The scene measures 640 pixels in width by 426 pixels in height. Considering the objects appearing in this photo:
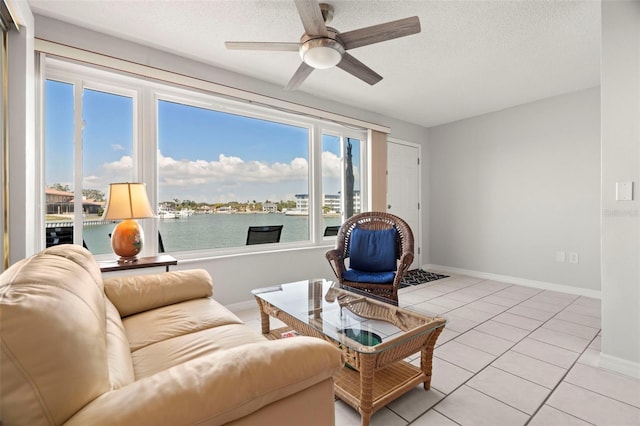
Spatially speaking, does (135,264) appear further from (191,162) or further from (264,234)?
(264,234)

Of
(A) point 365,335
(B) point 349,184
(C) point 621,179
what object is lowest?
(A) point 365,335

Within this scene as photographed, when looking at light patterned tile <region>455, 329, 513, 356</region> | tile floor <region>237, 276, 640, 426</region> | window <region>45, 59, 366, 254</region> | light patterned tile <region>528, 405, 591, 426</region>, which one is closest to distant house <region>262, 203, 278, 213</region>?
window <region>45, 59, 366, 254</region>

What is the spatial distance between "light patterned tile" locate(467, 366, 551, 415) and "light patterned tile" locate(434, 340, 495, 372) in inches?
3.4

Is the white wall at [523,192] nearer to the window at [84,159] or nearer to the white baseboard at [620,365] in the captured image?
the white baseboard at [620,365]

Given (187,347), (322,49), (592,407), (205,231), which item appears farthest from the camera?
(205,231)

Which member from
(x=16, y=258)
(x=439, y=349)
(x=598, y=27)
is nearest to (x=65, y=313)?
(x=16, y=258)

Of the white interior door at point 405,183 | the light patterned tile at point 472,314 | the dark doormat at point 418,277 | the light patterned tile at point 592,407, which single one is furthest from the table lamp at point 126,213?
the white interior door at point 405,183

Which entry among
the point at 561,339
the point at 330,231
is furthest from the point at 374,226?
the point at 561,339

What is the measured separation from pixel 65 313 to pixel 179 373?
316mm

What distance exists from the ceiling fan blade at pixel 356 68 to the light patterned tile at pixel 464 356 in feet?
6.91

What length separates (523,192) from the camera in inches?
163

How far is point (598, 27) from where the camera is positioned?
2.35 metres

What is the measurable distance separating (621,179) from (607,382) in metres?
1.26

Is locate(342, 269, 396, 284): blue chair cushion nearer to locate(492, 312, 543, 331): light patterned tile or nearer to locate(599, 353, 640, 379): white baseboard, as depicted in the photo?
locate(492, 312, 543, 331): light patterned tile
